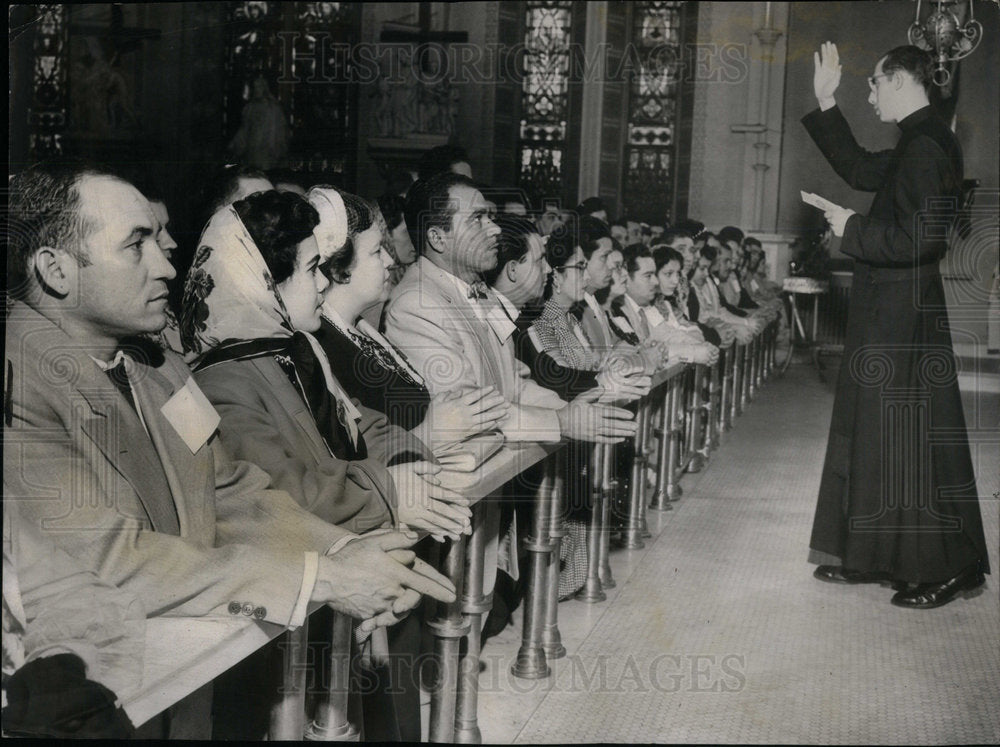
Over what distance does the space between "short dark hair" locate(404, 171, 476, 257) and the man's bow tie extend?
0.23m

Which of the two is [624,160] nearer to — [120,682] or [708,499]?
[708,499]

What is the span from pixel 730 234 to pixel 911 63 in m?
3.55

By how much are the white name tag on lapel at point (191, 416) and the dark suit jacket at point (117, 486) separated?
1 centimetres

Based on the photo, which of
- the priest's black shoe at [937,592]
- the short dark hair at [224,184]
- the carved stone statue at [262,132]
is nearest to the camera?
the short dark hair at [224,184]

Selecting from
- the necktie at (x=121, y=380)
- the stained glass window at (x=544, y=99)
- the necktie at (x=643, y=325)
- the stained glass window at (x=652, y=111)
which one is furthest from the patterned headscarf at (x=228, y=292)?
the stained glass window at (x=544, y=99)

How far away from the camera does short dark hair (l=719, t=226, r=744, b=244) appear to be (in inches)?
293

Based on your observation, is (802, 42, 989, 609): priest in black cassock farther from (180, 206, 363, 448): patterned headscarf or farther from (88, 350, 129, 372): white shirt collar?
(88, 350, 129, 372): white shirt collar

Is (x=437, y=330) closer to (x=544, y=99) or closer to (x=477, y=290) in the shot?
(x=477, y=290)

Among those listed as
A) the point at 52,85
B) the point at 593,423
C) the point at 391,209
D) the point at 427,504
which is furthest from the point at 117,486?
the point at 52,85

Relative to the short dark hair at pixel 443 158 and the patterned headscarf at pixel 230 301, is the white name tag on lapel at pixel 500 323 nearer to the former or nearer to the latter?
the patterned headscarf at pixel 230 301

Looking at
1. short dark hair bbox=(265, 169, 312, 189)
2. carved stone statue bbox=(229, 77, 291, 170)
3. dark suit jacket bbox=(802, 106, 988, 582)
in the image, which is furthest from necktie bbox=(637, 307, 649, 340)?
carved stone statue bbox=(229, 77, 291, 170)

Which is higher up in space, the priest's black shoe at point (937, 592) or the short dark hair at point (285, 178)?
the short dark hair at point (285, 178)

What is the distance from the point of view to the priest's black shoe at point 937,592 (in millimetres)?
3846

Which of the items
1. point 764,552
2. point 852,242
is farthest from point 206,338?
point 764,552
